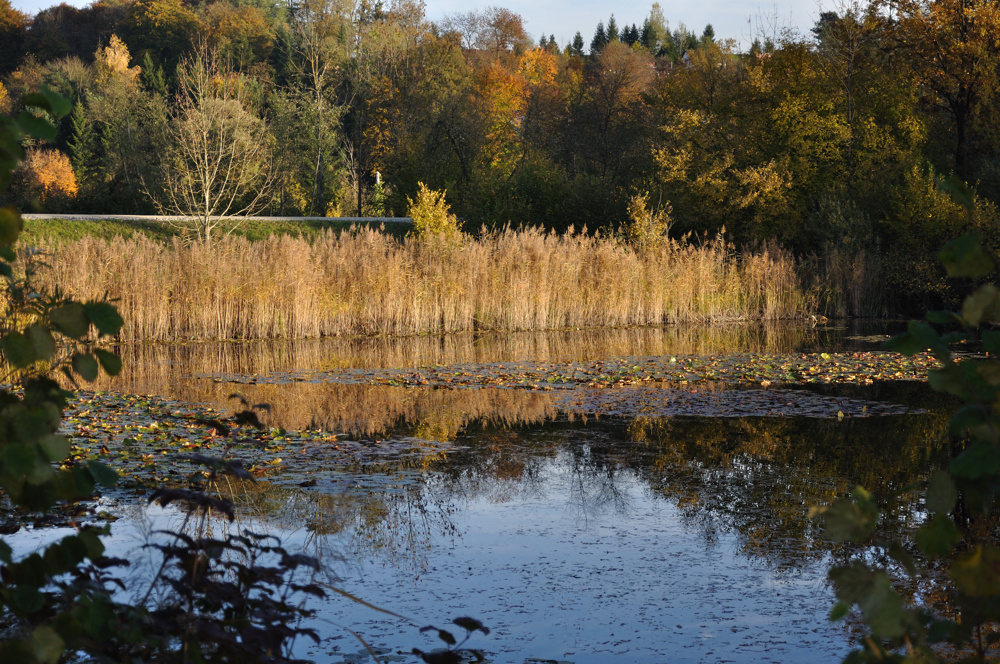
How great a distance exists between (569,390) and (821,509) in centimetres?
995

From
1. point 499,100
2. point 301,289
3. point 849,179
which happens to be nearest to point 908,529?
point 301,289

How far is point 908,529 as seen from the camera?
5.52 metres

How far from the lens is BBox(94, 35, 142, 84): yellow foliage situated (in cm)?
5091

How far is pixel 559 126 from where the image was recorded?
4709 centimetres

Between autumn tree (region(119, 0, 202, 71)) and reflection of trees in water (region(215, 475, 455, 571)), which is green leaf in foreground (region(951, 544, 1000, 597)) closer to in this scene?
reflection of trees in water (region(215, 475, 455, 571))

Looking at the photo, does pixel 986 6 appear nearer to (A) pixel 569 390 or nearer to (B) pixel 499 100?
(A) pixel 569 390

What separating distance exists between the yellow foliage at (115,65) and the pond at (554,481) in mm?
42501

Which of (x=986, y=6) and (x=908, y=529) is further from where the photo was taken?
(x=986, y=6)

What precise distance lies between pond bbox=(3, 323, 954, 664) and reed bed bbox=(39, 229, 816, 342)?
11.7 feet

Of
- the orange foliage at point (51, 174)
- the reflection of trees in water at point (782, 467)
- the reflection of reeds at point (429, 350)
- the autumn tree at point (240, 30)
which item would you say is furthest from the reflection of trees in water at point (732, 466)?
the autumn tree at point (240, 30)

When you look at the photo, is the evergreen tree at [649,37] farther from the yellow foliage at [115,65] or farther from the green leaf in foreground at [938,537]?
the green leaf in foreground at [938,537]

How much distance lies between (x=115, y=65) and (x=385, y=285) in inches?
1670

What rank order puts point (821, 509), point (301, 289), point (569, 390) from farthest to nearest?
point (301, 289), point (569, 390), point (821, 509)

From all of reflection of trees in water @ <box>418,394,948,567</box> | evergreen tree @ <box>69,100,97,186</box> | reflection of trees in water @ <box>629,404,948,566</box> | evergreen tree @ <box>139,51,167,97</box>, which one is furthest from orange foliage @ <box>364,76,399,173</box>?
reflection of trees in water @ <box>629,404,948,566</box>
